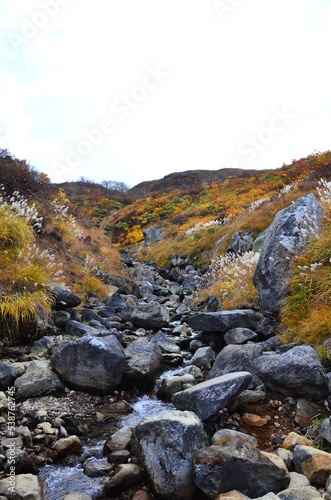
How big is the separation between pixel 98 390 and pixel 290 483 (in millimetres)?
2886

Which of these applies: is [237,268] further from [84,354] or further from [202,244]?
[202,244]

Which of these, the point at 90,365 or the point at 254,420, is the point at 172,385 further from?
the point at 254,420

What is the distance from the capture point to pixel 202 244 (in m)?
18.5

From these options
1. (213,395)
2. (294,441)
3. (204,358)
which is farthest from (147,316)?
(294,441)

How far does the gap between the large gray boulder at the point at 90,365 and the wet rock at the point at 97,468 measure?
1.55 m

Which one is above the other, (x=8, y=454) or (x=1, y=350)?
(x=1, y=350)

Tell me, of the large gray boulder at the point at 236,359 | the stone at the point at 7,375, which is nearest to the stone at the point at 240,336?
the large gray boulder at the point at 236,359

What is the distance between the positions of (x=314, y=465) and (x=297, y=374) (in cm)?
128

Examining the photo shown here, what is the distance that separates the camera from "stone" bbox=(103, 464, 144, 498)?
3021 millimetres

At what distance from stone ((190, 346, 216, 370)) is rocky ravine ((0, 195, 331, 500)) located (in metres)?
0.02

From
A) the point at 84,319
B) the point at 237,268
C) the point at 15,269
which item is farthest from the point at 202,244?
the point at 15,269

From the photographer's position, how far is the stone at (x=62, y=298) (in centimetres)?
722

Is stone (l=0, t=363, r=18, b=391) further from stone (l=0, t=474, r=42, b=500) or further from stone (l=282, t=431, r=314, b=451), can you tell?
stone (l=282, t=431, r=314, b=451)

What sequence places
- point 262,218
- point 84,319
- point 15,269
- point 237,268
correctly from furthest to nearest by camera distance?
point 262,218, point 237,268, point 84,319, point 15,269
